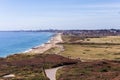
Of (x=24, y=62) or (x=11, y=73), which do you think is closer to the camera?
(x=11, y=73)

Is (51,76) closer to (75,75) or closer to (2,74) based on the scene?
(75,75)

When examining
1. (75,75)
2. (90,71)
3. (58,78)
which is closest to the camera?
(58,78)

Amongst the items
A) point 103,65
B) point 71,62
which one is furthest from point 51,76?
point 71,62

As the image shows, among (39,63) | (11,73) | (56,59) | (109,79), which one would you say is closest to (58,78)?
(109,79)

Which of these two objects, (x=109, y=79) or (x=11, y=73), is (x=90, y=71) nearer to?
(x=109, y=79)

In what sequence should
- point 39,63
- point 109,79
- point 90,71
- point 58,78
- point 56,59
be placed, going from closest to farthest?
point 109,79
point 58,78
point 90,71
point 39,63
point 56,59

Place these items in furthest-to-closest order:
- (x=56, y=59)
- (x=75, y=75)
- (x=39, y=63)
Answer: (x=56, y=59)
(x=39, y=63)
(x=75, y=75)

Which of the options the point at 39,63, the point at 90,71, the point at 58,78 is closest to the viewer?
the point at 58,78

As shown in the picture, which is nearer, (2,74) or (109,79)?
(109,79)
